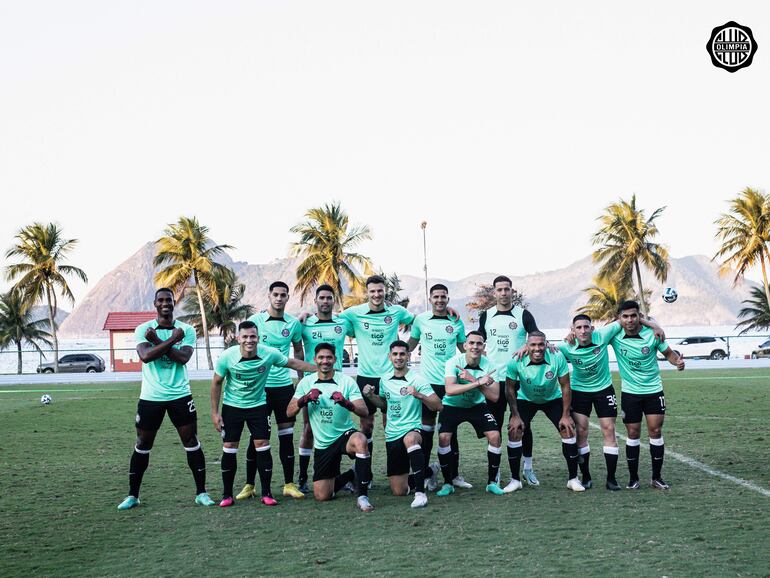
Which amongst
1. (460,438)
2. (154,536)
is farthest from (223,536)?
(460,438)

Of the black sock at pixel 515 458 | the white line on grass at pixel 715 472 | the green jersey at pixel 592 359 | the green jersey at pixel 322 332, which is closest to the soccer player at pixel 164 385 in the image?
the green jersey at pixel 322 332

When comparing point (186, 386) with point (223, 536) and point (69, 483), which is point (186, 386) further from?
point (69, 483)

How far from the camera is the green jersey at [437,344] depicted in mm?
8945

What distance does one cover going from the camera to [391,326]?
904cm

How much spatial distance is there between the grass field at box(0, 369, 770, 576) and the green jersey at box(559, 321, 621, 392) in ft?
3.58

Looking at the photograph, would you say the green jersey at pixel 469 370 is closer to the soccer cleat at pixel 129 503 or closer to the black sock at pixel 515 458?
the black sock at pixel 515 458

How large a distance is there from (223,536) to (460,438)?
22.5 feet

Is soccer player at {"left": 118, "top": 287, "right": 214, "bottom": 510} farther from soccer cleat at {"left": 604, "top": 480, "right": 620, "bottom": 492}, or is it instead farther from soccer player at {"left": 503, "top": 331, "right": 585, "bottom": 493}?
soccer cleat at {"left": 604, "top": 480, "right": 620, "bottom": 492}

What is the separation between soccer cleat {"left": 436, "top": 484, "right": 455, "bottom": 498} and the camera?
27.0 feet

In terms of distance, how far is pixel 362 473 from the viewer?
7797 mm

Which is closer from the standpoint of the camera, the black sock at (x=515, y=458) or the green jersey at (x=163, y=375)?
the green jersey at (x=163, y=375)

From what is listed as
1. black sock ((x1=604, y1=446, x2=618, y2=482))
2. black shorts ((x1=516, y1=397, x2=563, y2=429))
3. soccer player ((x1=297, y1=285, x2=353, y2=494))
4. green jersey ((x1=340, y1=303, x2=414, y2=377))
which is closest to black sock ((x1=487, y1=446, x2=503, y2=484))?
black shorts ((x1=516, y1=397, x2=563, y2=429))

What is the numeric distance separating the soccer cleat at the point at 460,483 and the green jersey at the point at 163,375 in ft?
9.82

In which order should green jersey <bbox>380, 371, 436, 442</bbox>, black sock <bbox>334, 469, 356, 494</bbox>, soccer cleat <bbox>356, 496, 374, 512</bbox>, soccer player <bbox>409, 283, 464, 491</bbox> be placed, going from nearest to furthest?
soccer cleat <bbox>356, 496, 374, 512</bbox> < green jersey <bbox>380, 371, 436, 442</bbox> < black sock <bbox>334, 469, 356, 494</bbox> < soccer player <bbox>409, 283, 464, 491</bbox>
